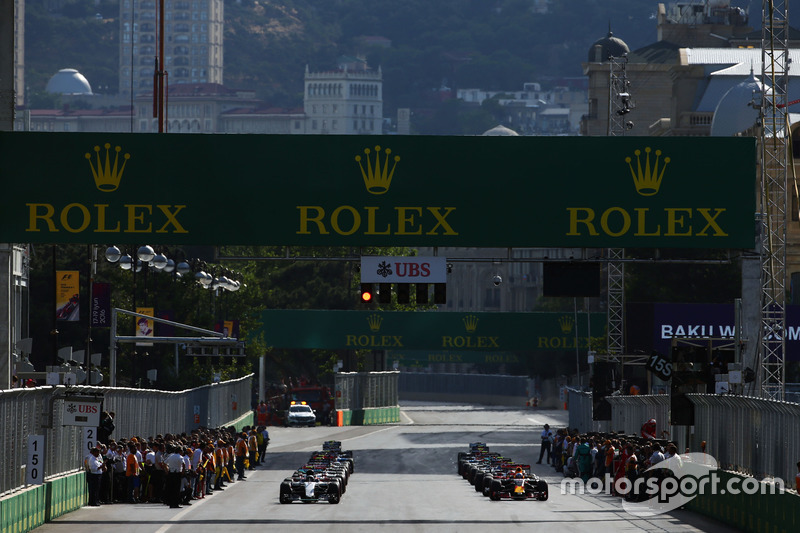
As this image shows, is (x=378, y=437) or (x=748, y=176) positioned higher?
(x=748, y=176)

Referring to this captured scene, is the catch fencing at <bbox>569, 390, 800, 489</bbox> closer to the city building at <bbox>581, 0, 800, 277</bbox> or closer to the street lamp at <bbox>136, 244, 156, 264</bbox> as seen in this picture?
the street lamp at <bbox>136, 244, 156, 264</bbox>

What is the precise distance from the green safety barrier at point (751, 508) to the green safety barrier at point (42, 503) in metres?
12.7

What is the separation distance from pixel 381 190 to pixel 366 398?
2351 inches

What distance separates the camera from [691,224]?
31.9m

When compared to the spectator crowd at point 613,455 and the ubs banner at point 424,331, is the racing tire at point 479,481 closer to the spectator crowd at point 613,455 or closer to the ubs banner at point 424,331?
the spectator crowd at point 613,455

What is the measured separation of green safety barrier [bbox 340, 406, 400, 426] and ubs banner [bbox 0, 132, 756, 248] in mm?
55330

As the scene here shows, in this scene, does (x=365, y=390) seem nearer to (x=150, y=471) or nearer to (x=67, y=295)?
(x=67, y=295)

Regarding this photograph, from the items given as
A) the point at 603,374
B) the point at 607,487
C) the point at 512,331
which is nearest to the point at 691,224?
the point at 607,487

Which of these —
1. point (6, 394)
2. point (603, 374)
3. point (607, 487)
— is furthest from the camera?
A: point (603, 374)

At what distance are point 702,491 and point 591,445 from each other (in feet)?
45.8

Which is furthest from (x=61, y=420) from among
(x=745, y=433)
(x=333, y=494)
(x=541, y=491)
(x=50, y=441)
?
(x=745, y=433)

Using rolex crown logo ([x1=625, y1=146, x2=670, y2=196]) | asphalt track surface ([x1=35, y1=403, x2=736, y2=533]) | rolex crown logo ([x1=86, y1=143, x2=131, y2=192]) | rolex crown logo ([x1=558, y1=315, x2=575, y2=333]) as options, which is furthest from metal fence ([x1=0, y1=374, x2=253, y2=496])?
rolex crown logo ([x1=558, y1=315, x2=575, y2=333])

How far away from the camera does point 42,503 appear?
28844 mm

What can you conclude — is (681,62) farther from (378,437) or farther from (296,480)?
(296,480)
